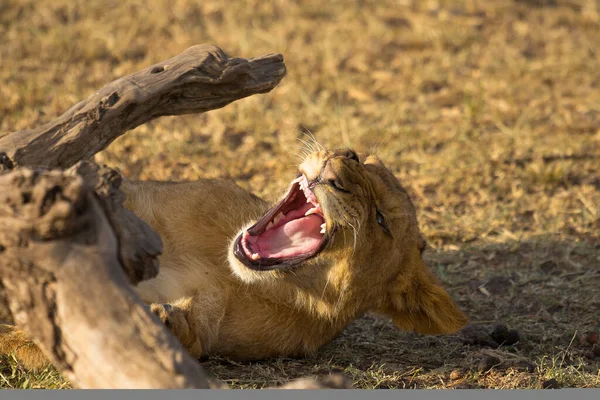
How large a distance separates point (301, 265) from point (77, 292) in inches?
64.0

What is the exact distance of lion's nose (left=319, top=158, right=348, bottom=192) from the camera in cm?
408

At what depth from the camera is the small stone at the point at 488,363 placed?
402 cm

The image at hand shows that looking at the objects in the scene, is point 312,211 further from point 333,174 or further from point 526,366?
point 526,366

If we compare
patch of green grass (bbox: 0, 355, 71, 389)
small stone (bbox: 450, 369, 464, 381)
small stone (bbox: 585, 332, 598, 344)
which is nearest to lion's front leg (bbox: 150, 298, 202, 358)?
patch of green grass (bbox: 0, 355, 71, 389)

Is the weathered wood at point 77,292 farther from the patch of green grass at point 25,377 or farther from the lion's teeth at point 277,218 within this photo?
the lion's teeth at point 277,218

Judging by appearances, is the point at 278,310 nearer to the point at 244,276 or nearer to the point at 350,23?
the point at 244,276

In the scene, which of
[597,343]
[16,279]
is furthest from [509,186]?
[16,279]

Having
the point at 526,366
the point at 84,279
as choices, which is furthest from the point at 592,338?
the point at 84,279

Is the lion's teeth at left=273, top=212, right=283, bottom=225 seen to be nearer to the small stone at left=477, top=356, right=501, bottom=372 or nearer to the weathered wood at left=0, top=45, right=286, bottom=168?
the weathered wood at left=0, top=45, right=286, bottom=168

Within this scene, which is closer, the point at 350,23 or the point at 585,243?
the point at 585,243

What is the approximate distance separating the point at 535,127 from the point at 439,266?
2206mm

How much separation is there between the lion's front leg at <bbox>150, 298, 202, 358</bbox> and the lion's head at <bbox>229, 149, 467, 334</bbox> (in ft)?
1.04

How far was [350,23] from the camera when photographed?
9062 mm

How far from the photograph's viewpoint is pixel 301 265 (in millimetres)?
4059
